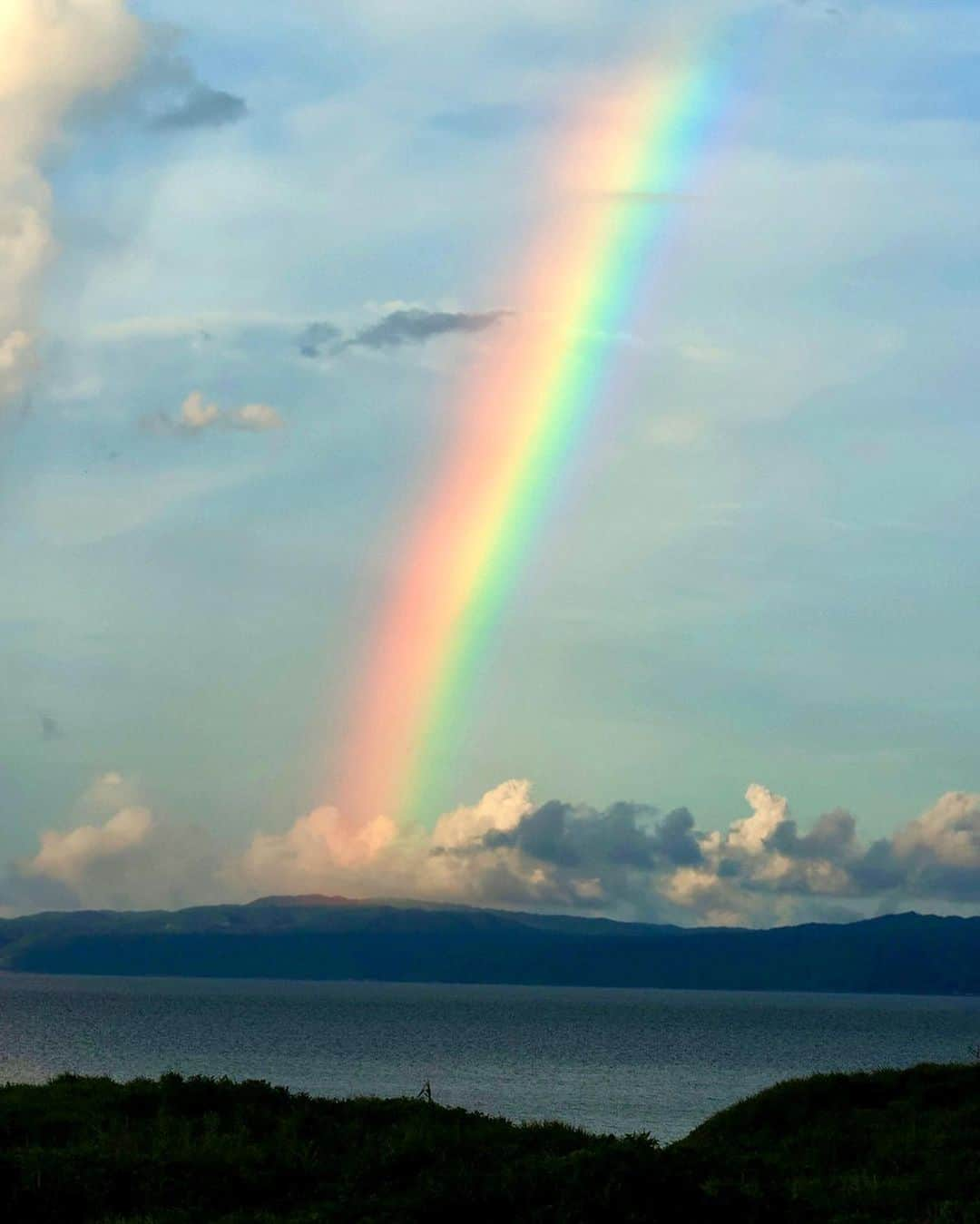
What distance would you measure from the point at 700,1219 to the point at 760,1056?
14611 cm

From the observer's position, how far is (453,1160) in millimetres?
31781

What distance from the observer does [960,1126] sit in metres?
40.7

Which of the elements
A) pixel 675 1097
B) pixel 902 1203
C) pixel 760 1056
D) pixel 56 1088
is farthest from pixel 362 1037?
pixel 902 1203

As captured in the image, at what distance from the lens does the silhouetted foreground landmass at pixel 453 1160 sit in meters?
27.3

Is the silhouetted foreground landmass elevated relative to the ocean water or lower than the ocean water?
elevated

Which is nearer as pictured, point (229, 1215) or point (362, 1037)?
point (229, 1215)

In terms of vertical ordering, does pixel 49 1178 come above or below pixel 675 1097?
above

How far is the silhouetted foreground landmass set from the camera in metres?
27.3

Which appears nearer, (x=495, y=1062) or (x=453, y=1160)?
(x=453, y=1160)

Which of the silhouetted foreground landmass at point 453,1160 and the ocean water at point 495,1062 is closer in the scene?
the silhouetted foreground landmass at point 453,1160

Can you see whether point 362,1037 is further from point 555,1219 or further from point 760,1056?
point 555,1219

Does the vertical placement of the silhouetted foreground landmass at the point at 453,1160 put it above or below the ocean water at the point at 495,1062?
above

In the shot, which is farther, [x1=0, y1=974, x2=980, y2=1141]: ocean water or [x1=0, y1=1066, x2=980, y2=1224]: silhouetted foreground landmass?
[x1=0, y1=974, x2=980, y2=1141]: ocean water

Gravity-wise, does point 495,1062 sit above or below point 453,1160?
below
